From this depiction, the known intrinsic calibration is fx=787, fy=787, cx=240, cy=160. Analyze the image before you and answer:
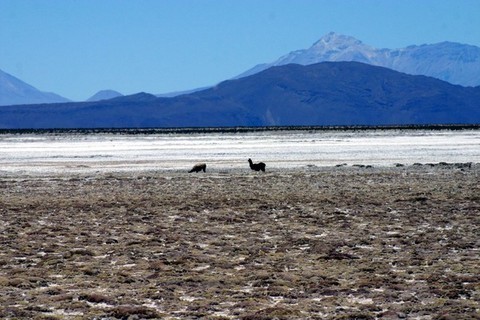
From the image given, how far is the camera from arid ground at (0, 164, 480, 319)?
8.58 metres

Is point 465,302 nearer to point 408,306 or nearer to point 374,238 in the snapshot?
point 408,306

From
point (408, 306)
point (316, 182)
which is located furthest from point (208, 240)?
point (316, 182)

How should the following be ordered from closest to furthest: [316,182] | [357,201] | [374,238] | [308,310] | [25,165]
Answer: [308,310] → [374,238] → [357,201] → [316,182] → [25,165]

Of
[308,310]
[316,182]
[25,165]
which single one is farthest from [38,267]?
[25,165]

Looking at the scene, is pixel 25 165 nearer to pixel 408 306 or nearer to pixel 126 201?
pixel 126 201

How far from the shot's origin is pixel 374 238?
1330 centimetres

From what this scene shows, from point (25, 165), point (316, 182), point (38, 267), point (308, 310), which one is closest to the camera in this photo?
point (308, 310)

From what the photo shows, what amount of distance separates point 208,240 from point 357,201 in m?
6.64

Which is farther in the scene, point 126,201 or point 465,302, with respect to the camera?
point 126,201

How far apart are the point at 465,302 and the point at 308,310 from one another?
1754 mm

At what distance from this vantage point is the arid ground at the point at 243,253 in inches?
338

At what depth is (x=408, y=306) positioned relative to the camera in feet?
27.7

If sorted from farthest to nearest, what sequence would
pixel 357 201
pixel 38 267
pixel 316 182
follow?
pixel 316 182, pixel 357 201, pixel 38 267

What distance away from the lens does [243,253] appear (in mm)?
11891
